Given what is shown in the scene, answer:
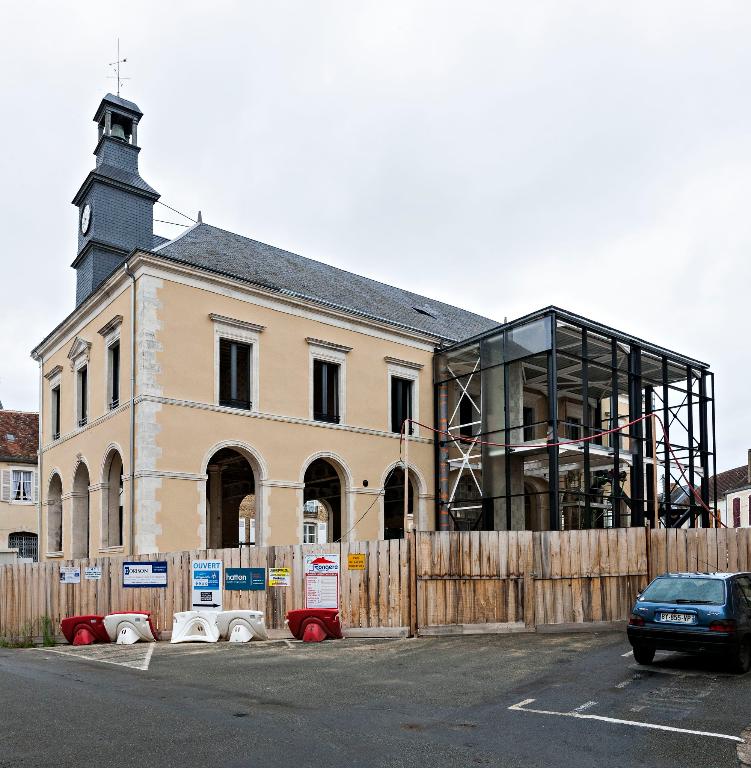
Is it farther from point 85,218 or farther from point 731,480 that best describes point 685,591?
point 731,480

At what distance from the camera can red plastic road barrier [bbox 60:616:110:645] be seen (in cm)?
1730

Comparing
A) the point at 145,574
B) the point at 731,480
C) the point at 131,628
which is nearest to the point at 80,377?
the point at 145,574

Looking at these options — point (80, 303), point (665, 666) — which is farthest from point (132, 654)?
point (80, 303)

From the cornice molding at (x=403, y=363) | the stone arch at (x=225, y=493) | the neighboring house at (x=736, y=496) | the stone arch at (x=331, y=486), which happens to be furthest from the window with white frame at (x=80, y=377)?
the neighboring house at (x=736, y=496)

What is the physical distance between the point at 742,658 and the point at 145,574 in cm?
1221

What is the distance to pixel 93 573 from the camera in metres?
19.5

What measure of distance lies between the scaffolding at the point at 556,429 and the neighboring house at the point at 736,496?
28.2m

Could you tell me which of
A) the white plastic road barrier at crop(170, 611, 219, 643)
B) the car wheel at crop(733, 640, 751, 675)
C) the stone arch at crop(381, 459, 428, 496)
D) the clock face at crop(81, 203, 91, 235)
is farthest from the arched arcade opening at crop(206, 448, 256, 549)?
the car wheel at crop(733, 640, 751, 675)

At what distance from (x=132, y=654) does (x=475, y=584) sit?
6.29m

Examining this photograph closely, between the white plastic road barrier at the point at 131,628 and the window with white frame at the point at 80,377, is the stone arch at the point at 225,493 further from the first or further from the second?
the white plastic road barrier at the point at 131,628

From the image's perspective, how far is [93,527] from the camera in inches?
934

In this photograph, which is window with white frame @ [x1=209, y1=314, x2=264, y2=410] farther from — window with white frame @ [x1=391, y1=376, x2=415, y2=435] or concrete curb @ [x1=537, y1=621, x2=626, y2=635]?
concrete curb @ [x1=537, y1=621, x2=626, y2=635]

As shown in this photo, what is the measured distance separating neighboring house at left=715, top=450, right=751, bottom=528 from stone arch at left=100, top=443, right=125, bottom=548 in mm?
39889

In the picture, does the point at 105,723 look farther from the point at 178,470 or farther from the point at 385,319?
the point at 385,319
